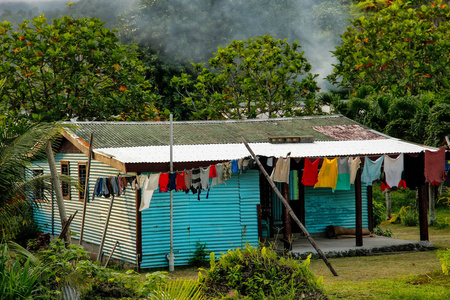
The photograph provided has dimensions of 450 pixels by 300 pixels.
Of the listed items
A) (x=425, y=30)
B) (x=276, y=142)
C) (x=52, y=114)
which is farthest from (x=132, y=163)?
(x=425, y=30)

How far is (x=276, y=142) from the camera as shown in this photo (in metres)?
16.3

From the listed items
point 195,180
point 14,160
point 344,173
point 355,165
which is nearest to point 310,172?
point 344,173

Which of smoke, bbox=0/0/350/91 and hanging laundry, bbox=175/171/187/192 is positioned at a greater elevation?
smoke, bbox=0/0/350/91

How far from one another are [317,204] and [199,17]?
110ft

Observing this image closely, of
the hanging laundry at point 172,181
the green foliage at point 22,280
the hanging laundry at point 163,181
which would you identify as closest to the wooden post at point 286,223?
the hanging laundry at point 172,181

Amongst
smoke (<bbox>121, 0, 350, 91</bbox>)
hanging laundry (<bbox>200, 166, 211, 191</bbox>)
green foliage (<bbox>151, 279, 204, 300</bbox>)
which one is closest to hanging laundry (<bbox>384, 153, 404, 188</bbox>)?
hanging laundry (<bbox>200, 166, 211, 191</bbox>)

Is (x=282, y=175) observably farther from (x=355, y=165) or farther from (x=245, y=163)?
(x=355, y=165)

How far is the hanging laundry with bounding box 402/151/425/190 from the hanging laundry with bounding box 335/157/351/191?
7.22 ft

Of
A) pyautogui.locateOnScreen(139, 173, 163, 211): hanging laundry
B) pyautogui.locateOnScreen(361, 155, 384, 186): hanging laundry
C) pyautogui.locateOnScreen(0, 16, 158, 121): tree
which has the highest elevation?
pyautogui.locateOnScreen(0, 16, 158, 121): tree

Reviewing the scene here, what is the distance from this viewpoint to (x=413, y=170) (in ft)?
49.3

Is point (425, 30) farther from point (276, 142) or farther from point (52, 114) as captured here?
point (52, 114)

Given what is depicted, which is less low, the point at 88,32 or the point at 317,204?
the point at 88,32

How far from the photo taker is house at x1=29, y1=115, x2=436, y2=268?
13586 millimetres

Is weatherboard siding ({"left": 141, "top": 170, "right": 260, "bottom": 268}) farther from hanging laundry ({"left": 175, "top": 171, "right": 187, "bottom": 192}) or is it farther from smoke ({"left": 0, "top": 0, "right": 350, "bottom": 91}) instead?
smoke ({"left": 0, "top": 0, "right": 350, "bottom": 91})
